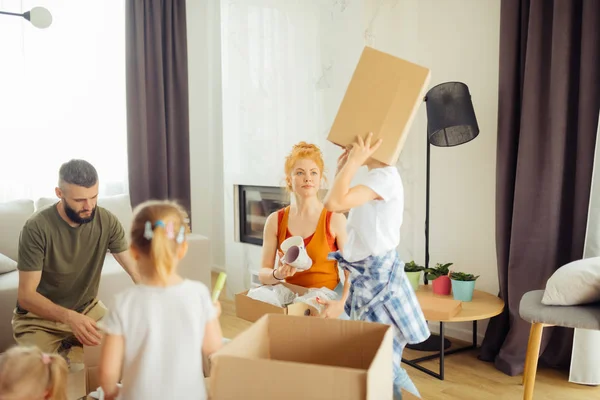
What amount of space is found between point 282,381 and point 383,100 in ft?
2.65

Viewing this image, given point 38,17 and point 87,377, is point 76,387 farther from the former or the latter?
point 38,17

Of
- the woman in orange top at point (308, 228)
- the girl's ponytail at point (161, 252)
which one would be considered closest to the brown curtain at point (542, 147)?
the woman in orange top at point (308, 228)

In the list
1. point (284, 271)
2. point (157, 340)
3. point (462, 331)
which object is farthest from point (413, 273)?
point (157, 340)

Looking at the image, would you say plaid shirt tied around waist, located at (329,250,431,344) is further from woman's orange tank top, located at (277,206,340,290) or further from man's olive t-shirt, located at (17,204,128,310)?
man's olive t-shirt, located at (17,204,128,310)

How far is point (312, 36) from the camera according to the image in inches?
149

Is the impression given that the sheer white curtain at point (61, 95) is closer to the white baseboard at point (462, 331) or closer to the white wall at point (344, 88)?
the white wall at point (344, 88)

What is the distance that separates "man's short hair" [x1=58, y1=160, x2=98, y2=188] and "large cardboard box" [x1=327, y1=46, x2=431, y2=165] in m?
1.01

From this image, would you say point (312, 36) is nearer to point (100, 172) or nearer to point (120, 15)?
point (120, 15)

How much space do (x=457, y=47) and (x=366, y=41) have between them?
57 cm

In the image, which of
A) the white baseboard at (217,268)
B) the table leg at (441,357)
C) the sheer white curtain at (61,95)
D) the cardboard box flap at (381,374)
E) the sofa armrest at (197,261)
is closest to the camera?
the cardboard box flap at (381,374)

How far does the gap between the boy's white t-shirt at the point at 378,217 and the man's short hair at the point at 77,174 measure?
984mm

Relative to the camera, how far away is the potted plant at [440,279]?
293 centimetres

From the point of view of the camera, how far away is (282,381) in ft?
2.97

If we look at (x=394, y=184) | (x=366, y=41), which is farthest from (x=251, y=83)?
(x=394, y=184)
